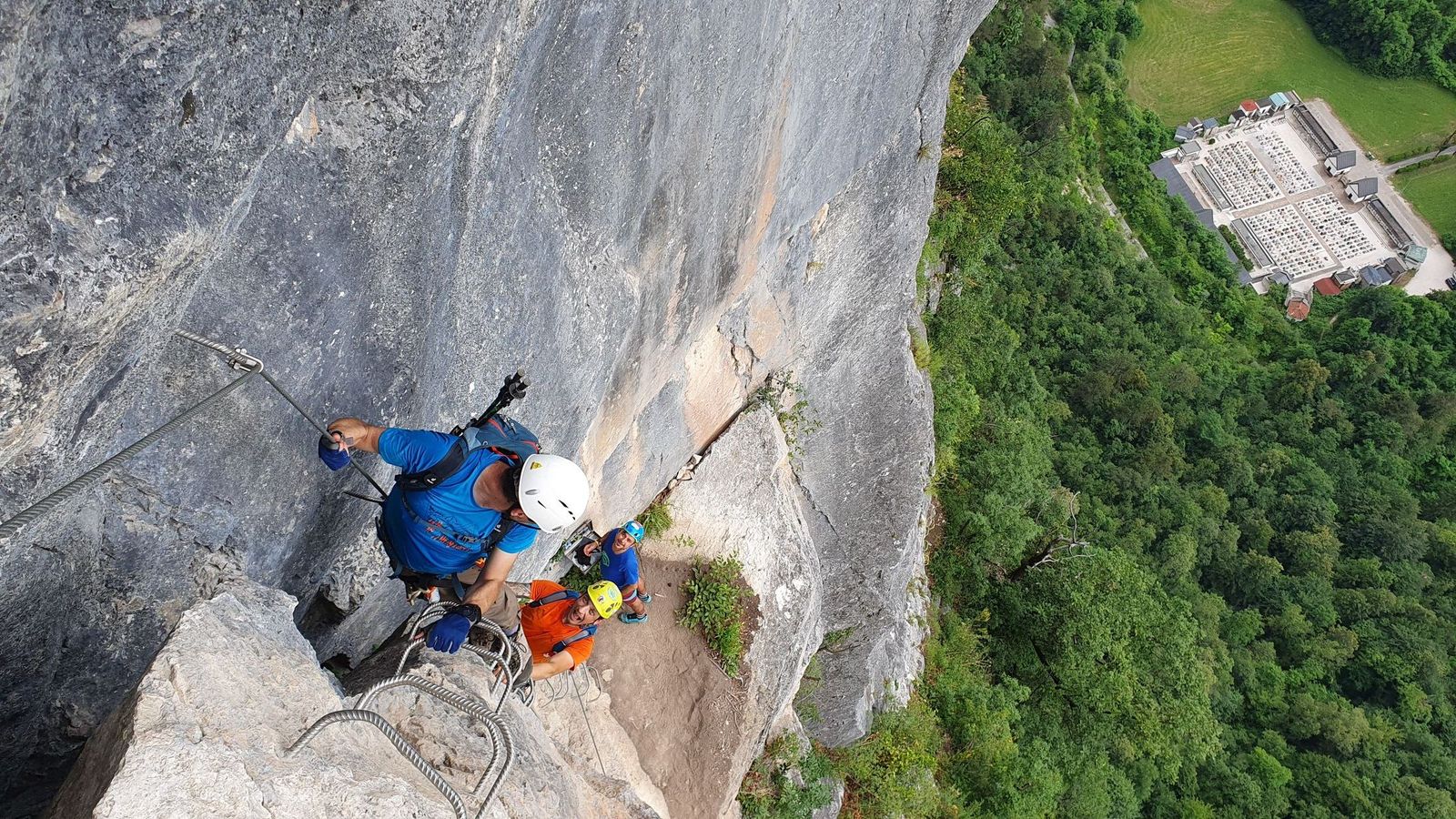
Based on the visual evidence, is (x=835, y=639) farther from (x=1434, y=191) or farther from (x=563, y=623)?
(x=1434, y=191)

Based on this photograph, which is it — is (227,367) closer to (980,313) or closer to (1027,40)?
(980,313)

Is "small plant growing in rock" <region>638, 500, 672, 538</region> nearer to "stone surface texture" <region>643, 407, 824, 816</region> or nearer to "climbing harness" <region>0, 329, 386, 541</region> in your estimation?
"stone surface texture" <region>643, 407, 824, 816</region>

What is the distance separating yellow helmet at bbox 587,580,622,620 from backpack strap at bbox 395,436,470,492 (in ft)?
7.87

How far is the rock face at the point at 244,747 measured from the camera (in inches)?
119

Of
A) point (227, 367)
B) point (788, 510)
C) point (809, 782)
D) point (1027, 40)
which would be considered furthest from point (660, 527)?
point (1027, 40)

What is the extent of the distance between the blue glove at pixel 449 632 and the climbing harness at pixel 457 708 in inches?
4.2

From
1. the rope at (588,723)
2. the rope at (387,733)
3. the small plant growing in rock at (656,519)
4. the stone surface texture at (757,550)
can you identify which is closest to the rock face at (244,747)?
the rope at (387,733)

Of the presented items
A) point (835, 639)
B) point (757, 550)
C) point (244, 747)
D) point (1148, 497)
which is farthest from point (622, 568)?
point (1148, 497)

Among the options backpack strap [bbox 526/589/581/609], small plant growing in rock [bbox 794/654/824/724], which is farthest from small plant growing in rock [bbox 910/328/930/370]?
backpack strap [bbox 526/589/581/609]

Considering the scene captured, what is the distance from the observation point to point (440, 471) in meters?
4.70

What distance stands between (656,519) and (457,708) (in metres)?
5.43

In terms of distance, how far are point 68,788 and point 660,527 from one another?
280 inches

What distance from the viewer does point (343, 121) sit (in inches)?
152

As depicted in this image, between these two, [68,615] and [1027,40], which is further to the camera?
[1027,40]
